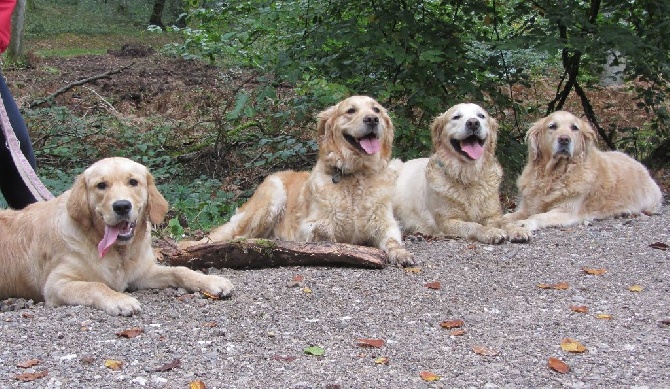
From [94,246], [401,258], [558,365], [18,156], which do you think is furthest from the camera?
[401,258]

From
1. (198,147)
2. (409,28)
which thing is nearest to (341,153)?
(409,28)

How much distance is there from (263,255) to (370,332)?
155 centimetres

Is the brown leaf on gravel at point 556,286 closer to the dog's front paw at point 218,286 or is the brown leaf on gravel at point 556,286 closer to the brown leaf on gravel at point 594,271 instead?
the brown leaf on gravel at point 594,271

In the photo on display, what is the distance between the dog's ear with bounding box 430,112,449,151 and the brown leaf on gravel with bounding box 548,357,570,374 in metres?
3.78

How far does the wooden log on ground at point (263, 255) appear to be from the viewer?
17.4 ft

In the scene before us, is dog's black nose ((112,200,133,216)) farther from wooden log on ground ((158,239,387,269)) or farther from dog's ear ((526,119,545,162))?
dog's ear ((526,119,545,162))

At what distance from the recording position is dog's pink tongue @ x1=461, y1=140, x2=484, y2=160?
22.8 feet

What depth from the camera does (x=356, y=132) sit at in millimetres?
6234

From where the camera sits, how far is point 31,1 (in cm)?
3344

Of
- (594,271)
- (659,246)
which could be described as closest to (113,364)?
(594,271)

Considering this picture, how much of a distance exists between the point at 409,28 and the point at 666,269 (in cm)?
384

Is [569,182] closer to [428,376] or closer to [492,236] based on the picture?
[492,236]

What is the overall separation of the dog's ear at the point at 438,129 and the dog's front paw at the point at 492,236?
3.45ft

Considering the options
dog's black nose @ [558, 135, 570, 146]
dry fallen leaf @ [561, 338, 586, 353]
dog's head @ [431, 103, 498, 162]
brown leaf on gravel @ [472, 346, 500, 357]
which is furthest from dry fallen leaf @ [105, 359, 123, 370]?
dog's black nose @ [558, 135, 570, 146]
